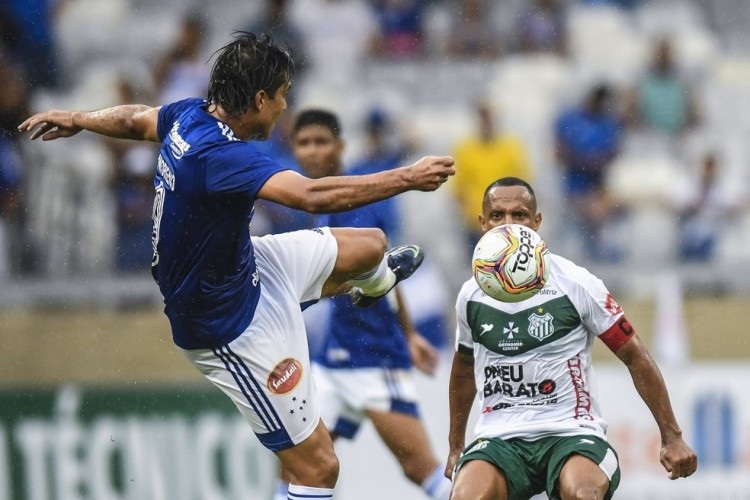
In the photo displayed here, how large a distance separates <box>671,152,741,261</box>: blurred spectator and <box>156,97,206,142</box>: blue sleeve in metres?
5.97

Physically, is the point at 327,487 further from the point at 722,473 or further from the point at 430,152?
the point at 430,152

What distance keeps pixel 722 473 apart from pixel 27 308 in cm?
519

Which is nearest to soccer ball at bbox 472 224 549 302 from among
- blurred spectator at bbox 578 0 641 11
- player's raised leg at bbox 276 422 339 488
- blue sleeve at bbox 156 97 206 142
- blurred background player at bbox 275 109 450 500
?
player's raised leg at bbox 276 422 339 488

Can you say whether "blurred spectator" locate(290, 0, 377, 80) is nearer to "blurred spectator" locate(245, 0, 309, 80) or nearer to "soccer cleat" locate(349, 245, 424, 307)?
"blurred spectator" locate(245, 0, 309, 80)

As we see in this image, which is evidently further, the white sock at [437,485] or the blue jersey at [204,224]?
the white sock at [437,485]

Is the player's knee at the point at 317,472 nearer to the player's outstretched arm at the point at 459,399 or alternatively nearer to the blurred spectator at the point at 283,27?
the player's outstretched arm at the point at 459,399

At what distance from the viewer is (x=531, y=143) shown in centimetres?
1156

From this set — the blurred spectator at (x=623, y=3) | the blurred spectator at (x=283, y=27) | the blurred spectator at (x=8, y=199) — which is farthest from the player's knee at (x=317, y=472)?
the blurred spectator at (x=623, y=3)

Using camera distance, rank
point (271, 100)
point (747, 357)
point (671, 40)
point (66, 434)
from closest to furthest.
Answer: point (271, 100), point (66, 434), point (747, 357), point (671, 40)

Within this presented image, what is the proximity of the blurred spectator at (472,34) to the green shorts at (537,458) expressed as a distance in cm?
738

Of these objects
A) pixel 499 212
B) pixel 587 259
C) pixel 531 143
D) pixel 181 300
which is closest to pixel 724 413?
pixel 587 259

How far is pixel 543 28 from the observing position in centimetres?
1291

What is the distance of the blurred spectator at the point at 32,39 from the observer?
36.9 feet

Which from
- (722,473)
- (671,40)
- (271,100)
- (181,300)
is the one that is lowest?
(722,473)
